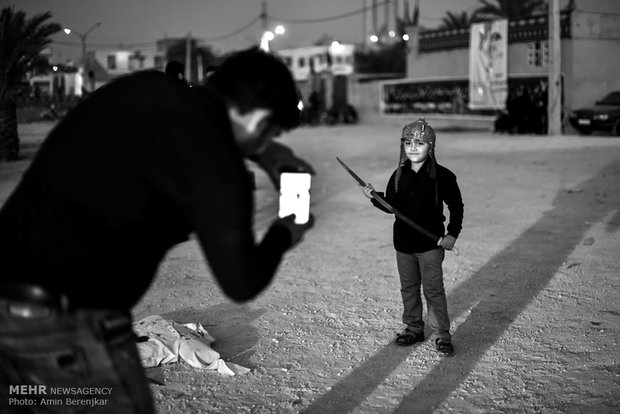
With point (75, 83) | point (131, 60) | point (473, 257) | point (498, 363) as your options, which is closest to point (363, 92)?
point (75, 83)

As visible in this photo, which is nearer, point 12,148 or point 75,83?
point 12,148

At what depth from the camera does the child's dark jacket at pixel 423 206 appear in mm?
4598

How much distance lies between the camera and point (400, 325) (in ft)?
17.0

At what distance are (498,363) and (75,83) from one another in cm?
4573

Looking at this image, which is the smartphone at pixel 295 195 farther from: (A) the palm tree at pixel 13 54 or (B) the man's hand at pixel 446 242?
(A) the palm tree at pixel 13 54

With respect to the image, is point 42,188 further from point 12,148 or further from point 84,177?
point 12,148

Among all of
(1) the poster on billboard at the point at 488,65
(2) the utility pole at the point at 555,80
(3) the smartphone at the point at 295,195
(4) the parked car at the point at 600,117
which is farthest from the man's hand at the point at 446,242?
(1) the poster on billboard at the point at 488,65

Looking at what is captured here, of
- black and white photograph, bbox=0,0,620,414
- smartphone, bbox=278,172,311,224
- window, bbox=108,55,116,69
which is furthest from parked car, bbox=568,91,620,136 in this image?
window, bbox=108,55,116,69

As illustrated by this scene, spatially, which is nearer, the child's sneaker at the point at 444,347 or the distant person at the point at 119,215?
the distant person at the point at 119,215

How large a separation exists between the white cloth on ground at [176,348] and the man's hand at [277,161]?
247cm

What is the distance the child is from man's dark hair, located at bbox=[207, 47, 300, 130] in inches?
111

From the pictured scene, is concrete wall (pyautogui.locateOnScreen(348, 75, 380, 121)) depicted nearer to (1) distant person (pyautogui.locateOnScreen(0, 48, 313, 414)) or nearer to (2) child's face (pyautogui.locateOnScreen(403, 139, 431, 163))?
(2) child's face (pyautogui.locateOnScreen(403, 139, 431, 163))

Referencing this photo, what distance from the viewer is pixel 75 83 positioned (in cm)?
4625

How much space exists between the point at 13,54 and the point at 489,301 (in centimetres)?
1441
